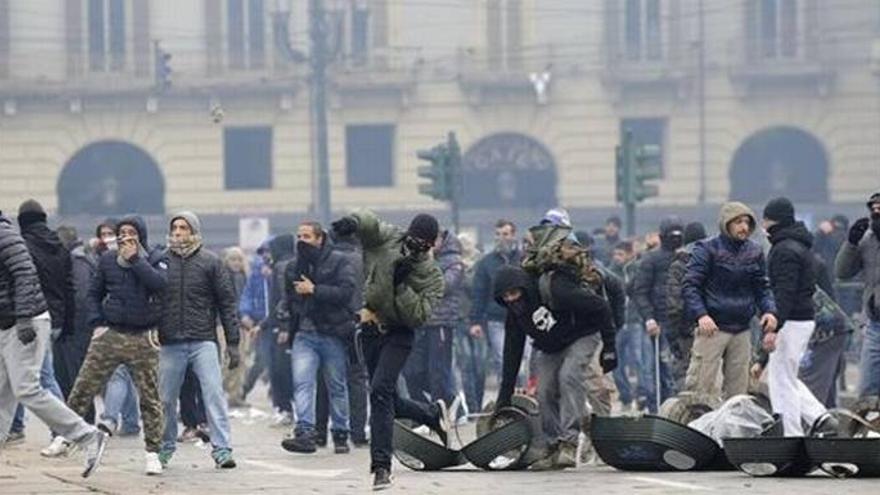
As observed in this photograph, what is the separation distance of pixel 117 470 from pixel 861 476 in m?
4.76

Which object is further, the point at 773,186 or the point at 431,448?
A: the point at 773,186

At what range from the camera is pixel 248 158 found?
6444cm

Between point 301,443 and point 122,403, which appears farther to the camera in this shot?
point 122,403

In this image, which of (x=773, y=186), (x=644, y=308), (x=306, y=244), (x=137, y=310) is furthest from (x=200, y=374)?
(x=773, y=186)

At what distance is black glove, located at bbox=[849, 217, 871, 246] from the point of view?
1888 centimetres

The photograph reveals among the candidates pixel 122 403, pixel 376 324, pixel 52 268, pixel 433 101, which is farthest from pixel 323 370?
pixel 433 101

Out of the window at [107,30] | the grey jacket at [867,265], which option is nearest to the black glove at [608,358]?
the grey jacket at [867,265]

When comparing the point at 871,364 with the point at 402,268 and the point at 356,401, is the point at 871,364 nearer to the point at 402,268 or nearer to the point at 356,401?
the point at 356,401

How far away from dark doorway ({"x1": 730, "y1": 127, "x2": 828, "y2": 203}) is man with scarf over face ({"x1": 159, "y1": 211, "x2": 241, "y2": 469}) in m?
44.8

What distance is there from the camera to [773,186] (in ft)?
203

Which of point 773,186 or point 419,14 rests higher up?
point 419,14

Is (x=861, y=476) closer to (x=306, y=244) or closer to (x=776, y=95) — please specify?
(x=306, y=244)

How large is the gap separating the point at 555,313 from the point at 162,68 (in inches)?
1780

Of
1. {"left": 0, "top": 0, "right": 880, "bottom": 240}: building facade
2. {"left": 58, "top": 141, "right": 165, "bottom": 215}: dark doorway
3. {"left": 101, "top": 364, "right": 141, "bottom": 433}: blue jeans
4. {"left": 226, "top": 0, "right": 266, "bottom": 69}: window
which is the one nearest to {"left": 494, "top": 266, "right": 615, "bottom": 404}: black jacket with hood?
{"left": 101, "top": 364, "right": 141, "bottom": 433}: blue jeans
